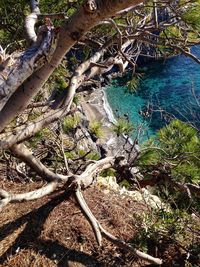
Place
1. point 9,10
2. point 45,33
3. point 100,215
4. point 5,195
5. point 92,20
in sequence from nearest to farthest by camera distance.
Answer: point 92,20 < point 45,33 < point 5,195 < point 100,215 < point 9,10

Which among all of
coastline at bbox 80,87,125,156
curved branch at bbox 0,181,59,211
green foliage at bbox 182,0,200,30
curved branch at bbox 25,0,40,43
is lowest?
coastline at bbox 80,87,125,156

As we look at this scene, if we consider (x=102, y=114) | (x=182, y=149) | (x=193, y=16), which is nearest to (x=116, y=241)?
(x=182, y=149)

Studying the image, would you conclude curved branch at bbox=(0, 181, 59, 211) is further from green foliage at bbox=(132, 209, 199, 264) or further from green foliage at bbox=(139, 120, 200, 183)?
green foliage at bbox=(139, 120, 200, 183)

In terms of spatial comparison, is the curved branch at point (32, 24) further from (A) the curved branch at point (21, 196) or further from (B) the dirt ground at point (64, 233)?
(B) the dirt ground at point (64, 233)

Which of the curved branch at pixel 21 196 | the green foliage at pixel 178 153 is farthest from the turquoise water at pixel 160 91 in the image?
the curved branch at pixel 21 196

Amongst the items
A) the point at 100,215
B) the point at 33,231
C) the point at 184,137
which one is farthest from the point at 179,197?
the point at 33,231

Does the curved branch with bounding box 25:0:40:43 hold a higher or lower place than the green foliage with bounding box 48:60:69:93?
higher

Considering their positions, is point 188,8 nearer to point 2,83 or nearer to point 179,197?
point 179,197

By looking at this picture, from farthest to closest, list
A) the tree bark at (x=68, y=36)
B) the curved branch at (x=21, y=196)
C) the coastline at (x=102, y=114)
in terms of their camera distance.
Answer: the coastline at (x=102, y=114)
the curved branch at (x=21, y=196)
the tree bark at (x=68, y=36)

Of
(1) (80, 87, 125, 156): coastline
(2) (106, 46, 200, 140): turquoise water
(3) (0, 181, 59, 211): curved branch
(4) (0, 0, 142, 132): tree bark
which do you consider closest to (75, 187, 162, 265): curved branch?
(3) (0, 181, 59, 211): curved branch

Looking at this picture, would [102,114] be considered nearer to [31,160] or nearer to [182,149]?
[182,149]

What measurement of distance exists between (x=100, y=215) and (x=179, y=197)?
0.75 metres

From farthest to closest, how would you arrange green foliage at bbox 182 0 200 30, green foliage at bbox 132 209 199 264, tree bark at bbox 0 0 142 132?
green foliage at bbox 182 0 200 30 → green foliage at bbox 132 209 199 264 → tree bark at bbox 0 0 142 132

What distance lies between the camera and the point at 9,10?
3.14m
